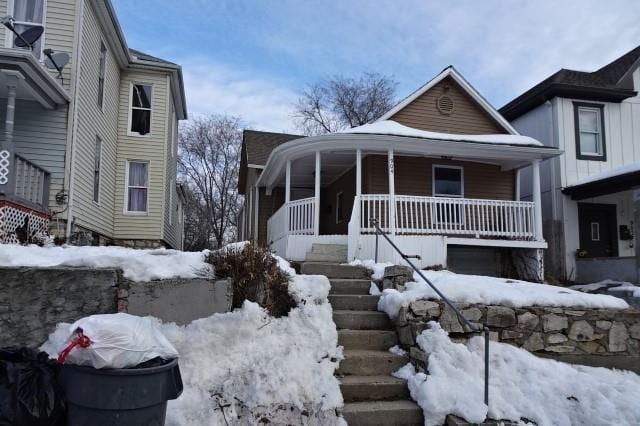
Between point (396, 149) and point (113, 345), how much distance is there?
8.53 meters

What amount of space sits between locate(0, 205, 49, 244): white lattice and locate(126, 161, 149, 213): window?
540 cm

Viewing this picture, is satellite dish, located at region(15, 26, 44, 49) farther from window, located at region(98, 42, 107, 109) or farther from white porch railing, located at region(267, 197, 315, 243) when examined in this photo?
white porch railing, located at region(267, 197, 315, 243)

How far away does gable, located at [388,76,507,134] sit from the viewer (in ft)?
43.3

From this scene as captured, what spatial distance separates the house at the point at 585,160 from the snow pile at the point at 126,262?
1162 cm

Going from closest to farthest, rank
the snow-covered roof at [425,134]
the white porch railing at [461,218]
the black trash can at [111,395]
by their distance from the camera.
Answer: the black trash can at [111,395]
the white porch railing at [461,218]
the snow-covered roof at [425,134]

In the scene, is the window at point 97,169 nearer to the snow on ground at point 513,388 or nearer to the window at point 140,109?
the window at point 140,109

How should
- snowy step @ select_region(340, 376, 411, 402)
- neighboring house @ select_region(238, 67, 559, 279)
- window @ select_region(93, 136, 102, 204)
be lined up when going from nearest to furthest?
snowy step @ select_region(340, 376, 411, 402)
neighboring house @ select_region(238, 67, 559, 279)
window @ select_region(93, 136, 102, 204)

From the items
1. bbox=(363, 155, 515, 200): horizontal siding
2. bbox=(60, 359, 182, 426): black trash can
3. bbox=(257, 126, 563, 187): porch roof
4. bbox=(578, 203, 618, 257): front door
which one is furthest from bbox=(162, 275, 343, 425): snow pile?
bbox=(578, 203, 618, 257): front door

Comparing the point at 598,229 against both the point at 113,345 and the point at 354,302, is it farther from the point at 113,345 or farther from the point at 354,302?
the point at 113,345

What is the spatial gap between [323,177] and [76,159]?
7.22m

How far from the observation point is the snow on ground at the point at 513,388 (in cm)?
414

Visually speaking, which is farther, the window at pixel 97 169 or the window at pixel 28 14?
the window at pixel 97 169

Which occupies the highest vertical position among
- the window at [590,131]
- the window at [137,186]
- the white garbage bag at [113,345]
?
the window at [590,131]

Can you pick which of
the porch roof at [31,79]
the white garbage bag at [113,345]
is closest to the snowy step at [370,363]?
the white garbage bag at [113,345]
